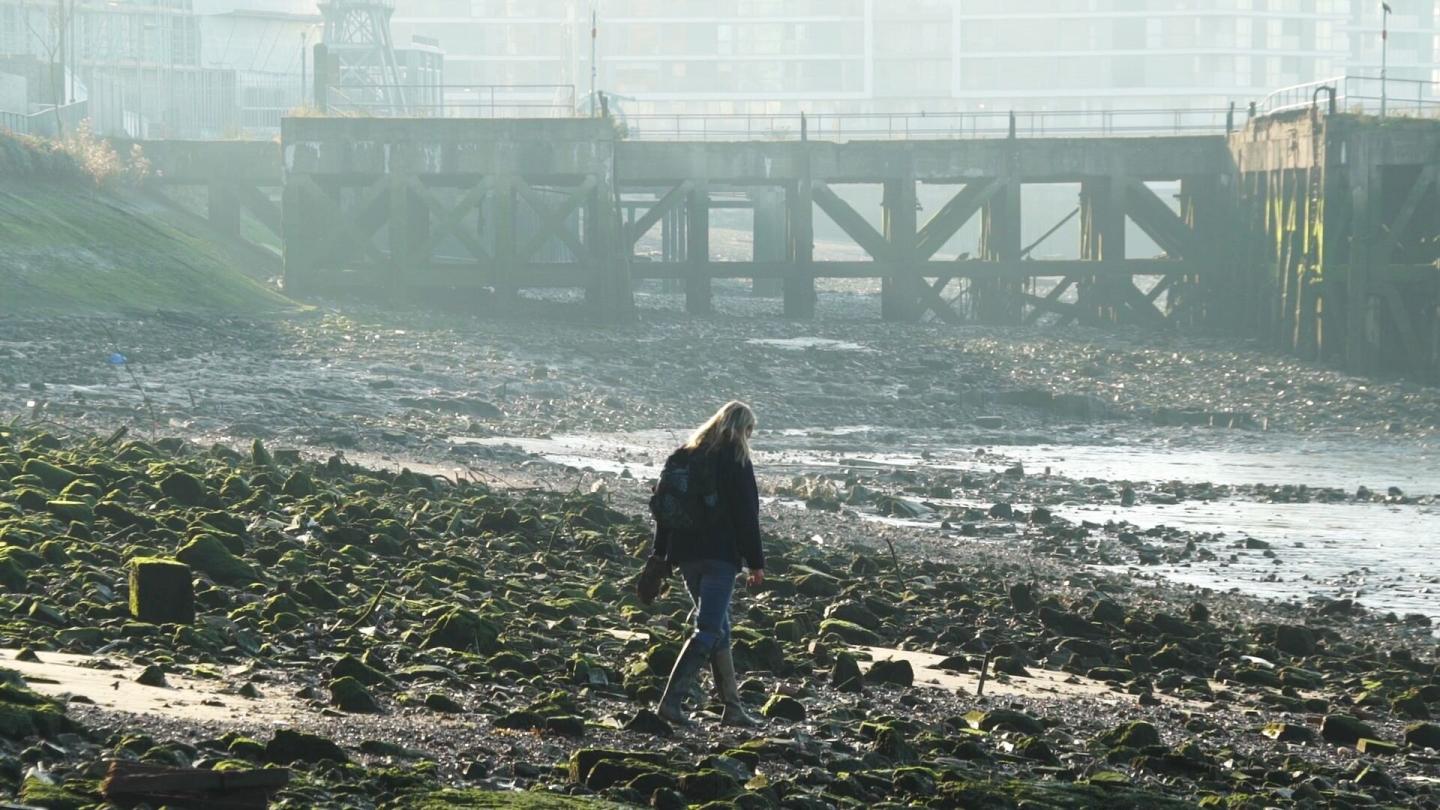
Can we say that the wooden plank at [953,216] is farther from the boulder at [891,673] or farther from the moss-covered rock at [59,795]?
the moss-covered rock at [59,795]

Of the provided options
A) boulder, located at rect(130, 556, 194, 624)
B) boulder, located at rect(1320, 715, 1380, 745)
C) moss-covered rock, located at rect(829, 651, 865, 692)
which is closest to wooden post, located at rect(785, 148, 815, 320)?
moss-covered rock, located at rect(829, 651, 865, 692)

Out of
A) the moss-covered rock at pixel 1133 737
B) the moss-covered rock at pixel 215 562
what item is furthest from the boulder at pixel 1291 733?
the moss-covered rock at pixel 215 562

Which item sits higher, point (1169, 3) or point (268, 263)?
point (1169, 3)

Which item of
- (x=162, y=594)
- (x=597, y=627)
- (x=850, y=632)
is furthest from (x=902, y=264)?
(x=162, y=594)

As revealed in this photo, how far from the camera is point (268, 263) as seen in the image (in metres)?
42.0

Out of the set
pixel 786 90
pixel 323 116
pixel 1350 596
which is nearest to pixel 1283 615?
pixel 1350 596

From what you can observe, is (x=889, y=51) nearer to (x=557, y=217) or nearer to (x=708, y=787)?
(x=557, y=217)

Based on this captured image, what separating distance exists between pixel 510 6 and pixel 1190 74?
→ 35.4 m

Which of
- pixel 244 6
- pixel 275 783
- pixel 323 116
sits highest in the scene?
pixel 244 6

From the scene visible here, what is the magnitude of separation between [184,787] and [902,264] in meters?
36.0

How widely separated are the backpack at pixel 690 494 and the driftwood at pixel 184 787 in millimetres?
2555

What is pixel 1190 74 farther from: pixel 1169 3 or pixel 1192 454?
pixel 1192 454

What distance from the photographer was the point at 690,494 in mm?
8500

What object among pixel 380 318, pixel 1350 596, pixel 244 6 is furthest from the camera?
pixel 244 6
